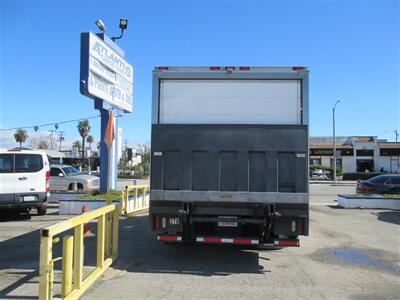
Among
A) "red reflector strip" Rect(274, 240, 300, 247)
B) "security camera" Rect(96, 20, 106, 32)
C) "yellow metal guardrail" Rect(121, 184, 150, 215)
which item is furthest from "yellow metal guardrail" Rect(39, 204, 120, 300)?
"security camera" Rect(96, 20, 106, 32)

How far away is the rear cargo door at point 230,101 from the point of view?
816 centimetres

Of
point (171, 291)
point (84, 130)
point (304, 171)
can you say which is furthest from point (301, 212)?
point (84, 130)

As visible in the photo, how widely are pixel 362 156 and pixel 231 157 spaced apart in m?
69.6

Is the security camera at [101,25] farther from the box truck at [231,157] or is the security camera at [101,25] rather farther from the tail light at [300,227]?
the tail light at [300,227]

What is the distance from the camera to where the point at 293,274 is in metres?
7.47

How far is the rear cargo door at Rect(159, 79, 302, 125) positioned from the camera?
26.8ft

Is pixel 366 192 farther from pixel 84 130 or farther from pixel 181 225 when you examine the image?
pixel 84 130

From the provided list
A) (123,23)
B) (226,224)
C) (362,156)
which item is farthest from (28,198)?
(362,156)

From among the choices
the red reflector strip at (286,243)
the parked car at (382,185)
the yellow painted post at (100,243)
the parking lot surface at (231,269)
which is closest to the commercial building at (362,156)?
the parked car at (382,185)

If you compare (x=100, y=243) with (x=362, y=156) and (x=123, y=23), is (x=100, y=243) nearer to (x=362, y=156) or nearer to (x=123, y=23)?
(x=123, y=23)

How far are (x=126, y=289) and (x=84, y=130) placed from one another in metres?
92.3

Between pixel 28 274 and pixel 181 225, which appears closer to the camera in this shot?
pixel 28 274

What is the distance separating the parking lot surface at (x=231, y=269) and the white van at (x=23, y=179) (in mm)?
1805

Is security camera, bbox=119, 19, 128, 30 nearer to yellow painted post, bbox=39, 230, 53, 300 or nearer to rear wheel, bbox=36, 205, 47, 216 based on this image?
rear wheel, bbox=36, 205, 47, 216
